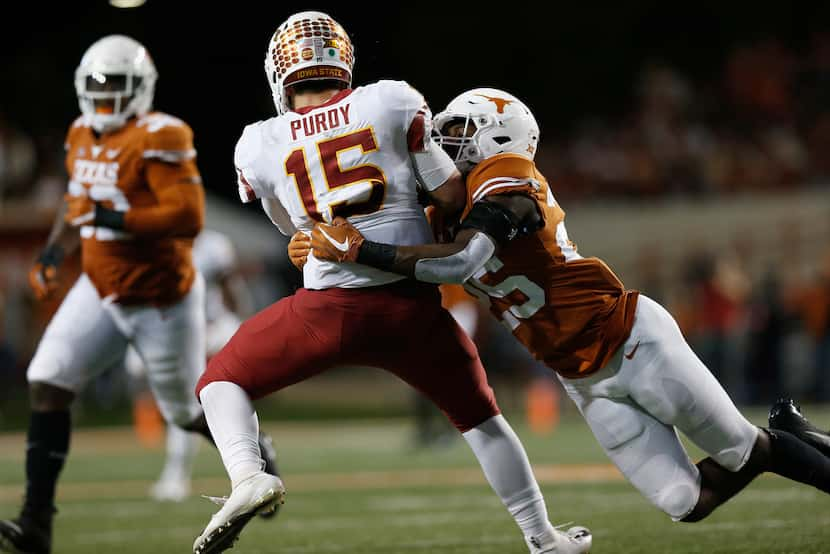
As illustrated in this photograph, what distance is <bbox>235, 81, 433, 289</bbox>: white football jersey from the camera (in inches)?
138

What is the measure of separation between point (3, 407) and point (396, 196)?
1194cm

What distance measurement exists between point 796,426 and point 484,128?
1.37m

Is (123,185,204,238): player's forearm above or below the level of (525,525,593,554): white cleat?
above

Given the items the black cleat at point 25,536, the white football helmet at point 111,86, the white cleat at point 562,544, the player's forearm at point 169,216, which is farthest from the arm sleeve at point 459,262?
the white football helmet at point 111,86

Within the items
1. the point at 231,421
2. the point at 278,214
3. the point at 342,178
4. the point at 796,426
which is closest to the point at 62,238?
the point at 278,214

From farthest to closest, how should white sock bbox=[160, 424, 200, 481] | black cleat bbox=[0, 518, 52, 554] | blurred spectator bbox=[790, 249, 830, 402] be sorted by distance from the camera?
blurred spectator bbox=[790, 249, 830, 402]
white sock bbox=[160, 424, 200, 481]
black cleat bbox=[0, 518, 52, 554]

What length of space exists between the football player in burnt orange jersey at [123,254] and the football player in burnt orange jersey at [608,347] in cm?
157

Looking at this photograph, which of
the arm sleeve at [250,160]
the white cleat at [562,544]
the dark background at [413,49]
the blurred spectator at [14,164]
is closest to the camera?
the arm sleeve at [250,160]

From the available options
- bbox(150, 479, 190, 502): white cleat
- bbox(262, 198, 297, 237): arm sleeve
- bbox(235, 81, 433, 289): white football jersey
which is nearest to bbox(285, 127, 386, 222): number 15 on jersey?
bbox(235, 81, 433, 289): white football jersey

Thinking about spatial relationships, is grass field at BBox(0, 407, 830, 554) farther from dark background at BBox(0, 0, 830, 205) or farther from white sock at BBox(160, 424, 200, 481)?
dark background at BBox(0, 0, 830, 205)

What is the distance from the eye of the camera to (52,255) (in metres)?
5.14

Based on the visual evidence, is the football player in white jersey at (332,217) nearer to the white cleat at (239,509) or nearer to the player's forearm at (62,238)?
the white cleat at (239,509)

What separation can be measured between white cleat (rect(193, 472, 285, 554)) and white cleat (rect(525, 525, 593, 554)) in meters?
0.85

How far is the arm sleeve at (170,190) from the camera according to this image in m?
4.95
